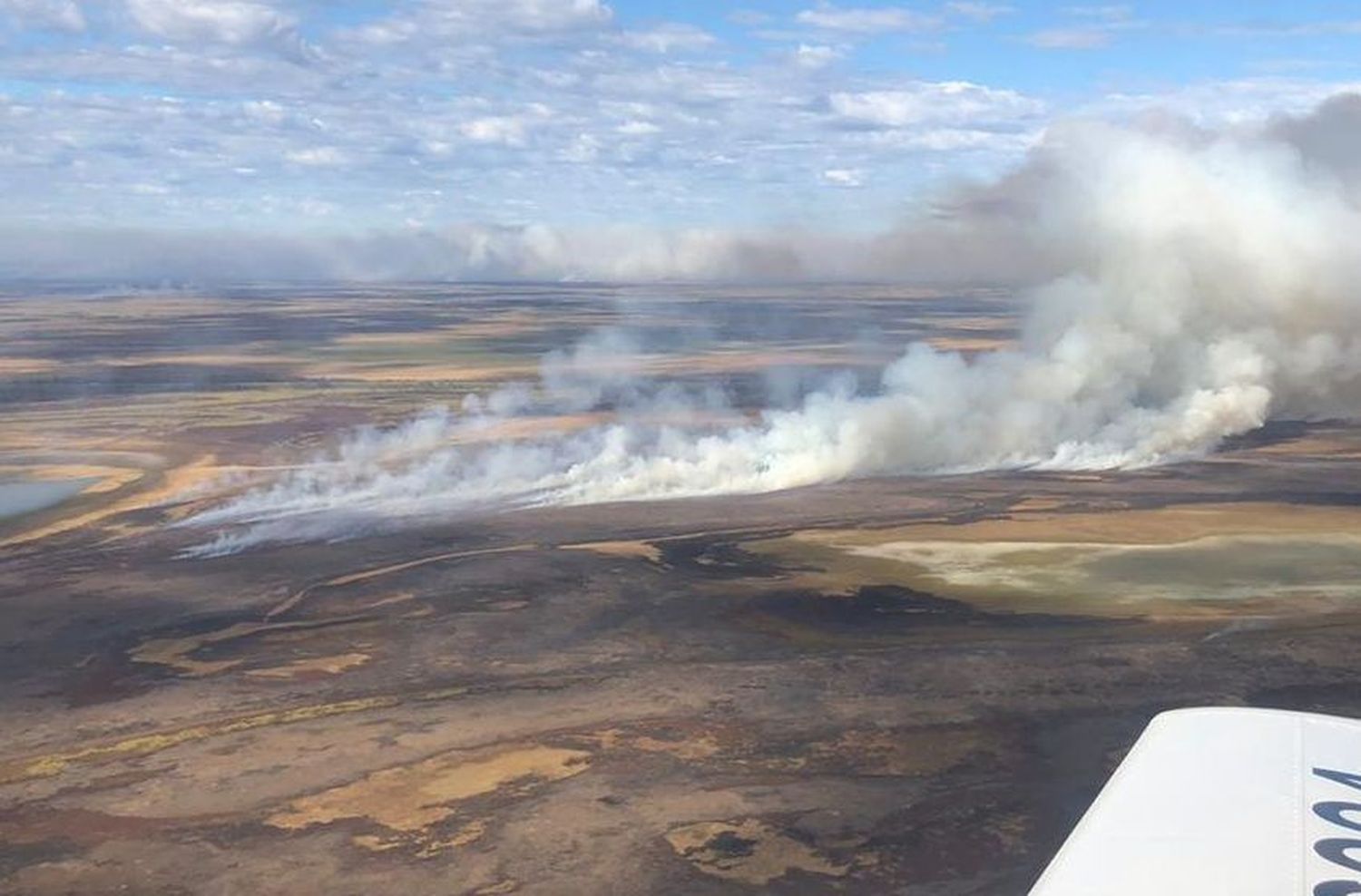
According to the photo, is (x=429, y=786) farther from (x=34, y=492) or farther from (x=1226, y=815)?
(x=34, y=492)

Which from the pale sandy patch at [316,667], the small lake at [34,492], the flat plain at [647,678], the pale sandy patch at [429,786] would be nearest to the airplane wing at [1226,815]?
the flat plain at [647,678]

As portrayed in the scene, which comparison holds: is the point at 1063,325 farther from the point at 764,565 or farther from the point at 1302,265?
the point at 764,565

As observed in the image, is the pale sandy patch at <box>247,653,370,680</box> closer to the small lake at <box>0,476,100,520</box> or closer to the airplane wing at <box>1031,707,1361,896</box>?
the airplane wing at <box>1031,707,1361,896</box>

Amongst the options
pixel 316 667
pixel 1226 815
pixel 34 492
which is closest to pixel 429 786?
pixel 316 667

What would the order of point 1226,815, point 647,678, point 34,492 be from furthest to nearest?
point 34,492
point 647,678
point 1226,815

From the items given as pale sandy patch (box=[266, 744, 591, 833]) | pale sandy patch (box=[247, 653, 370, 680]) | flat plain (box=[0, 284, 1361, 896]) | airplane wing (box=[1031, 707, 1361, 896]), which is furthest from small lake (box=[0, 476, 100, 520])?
airplane wing (box=[1031, 707, 1361, 896])

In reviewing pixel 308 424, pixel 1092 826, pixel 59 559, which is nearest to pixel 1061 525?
pixel 59 559
